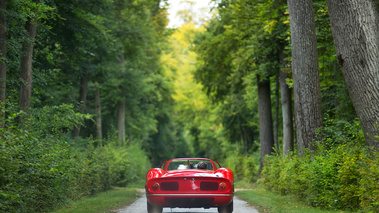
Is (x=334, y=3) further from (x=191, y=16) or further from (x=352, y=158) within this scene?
(x=191, y=16)

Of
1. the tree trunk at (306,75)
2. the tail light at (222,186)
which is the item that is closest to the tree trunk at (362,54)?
the tree trunk at (306,75)

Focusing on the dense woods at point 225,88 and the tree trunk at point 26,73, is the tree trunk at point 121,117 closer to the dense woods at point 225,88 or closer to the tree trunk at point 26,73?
the dense woods at point 225,88

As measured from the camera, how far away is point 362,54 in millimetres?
9258

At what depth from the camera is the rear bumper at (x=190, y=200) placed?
887cm

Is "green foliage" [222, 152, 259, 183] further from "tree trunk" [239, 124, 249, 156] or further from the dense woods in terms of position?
Result: "tree trunk" [239, 124, 249, 156]

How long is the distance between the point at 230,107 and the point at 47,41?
16.5m

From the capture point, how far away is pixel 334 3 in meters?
9.69

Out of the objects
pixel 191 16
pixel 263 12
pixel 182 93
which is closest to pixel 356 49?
pixel 263 12

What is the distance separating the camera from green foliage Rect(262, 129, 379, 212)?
8336mm

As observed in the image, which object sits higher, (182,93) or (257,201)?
(182,93)

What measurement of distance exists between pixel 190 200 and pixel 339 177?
353cm

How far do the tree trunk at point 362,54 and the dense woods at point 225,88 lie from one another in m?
0.02

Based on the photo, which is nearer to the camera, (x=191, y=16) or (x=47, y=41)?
(x=47, y=41)

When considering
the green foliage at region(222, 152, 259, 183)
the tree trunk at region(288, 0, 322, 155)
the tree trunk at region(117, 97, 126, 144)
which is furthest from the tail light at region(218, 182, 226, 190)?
the tree trunk at region(117, 97, 126, 144)
